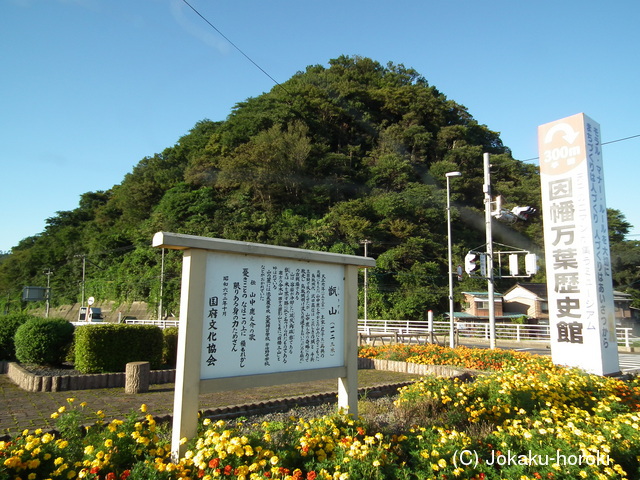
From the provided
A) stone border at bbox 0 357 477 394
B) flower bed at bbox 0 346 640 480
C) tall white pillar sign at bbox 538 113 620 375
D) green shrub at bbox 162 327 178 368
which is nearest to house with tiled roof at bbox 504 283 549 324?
tall white pillar sign at bbox 538 113 620 375

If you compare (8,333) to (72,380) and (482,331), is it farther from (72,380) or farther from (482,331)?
(482,331)

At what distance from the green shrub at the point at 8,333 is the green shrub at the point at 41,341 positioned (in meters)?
1.42

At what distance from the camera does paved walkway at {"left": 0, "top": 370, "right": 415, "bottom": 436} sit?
585cm

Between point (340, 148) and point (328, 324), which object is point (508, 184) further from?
point (328, 324)

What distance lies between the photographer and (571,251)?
984 cm

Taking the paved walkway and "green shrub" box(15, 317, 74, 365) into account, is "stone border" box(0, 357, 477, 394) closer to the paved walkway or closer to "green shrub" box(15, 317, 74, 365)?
the paved walkway

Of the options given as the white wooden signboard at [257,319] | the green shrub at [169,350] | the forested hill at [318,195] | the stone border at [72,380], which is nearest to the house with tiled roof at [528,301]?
the forested hill at [318,195]

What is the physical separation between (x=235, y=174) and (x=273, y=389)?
37.4 metres

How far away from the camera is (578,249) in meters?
9.73

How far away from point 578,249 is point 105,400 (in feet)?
30.8

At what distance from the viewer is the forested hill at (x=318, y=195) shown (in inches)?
1596

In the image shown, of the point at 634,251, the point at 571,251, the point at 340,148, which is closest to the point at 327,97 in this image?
the point at 340,148

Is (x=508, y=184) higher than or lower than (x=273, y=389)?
higher

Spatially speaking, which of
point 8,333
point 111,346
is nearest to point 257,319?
point 111,346
